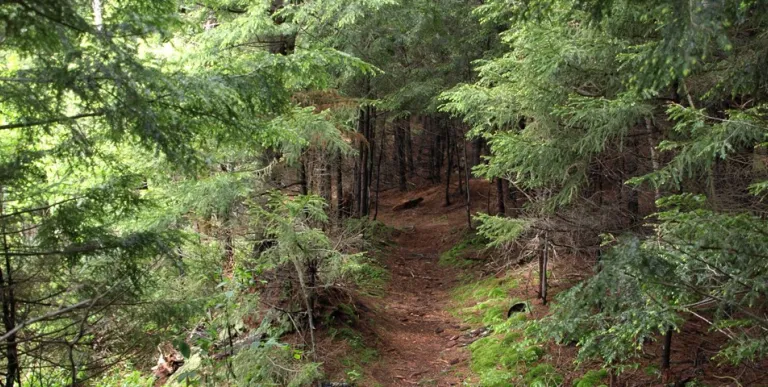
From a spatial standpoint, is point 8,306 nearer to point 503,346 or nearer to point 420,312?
point 503,346

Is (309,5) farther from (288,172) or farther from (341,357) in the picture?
(341,357)

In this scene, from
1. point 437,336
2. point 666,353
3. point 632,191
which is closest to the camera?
point 666,353

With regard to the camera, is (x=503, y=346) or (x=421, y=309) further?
(x=421, y=309)

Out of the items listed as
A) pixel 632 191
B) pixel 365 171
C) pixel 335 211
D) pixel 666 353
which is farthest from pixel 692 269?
pixel 365 171

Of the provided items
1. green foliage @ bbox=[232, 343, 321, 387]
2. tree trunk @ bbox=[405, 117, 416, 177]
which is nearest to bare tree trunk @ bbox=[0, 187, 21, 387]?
green foliage @ bbox=[232, 343, 321, 387]

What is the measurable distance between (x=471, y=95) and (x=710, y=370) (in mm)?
5309

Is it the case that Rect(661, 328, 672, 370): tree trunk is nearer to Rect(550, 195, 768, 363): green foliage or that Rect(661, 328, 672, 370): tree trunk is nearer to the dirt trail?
Rect(550, 195, 768, 363): green foliage

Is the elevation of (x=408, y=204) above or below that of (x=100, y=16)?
below

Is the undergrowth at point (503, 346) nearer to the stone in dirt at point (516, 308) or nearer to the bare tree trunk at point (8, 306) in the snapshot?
the stone in dirt at point (516, 308)

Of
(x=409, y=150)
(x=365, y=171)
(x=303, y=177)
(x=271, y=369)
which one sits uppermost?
(x=409, y=150)

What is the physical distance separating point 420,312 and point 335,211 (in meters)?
3.68

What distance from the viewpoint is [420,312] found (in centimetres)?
1320

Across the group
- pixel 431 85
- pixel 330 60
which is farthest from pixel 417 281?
pixel 330 60

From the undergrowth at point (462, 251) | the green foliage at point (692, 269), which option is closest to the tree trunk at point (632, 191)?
the green foliage at point (692, 269)
